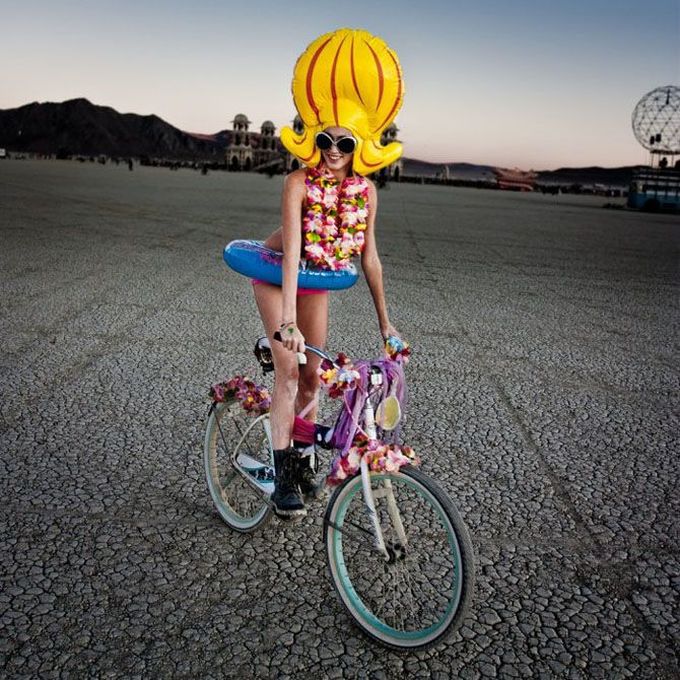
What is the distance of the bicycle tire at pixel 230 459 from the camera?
3223mm

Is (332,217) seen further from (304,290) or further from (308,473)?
(308,473)

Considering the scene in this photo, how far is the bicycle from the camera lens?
238cm

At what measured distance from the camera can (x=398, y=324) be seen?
7113mm

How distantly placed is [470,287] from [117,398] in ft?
18.7

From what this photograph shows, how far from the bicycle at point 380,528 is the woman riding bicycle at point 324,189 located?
0.43ft

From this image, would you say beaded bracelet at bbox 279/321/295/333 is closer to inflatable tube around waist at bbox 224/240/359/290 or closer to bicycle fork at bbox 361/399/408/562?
inflatable tube around waist at bbox 224/240/359/290

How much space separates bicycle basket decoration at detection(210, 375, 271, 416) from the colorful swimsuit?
2.27ft

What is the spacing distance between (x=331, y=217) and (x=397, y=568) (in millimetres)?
1266

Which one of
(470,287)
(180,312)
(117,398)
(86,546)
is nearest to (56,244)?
(180,312)

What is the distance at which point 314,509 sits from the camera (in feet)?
11.3

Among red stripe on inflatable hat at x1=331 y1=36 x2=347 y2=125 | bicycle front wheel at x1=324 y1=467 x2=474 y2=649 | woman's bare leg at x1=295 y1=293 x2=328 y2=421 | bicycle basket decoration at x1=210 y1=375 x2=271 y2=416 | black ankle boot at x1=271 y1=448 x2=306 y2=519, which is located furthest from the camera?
bicycle basket decoration at x1=210 y1=375 x2=271 y2=416

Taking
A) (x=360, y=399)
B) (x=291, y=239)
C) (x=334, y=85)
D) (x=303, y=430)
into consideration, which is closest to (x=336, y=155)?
(x=334, y=85)

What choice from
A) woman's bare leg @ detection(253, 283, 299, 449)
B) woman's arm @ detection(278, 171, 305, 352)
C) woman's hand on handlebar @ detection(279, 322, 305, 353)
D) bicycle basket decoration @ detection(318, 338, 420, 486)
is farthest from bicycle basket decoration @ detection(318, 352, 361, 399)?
woman's bare leg @ detection(253, 283, 299, 449)

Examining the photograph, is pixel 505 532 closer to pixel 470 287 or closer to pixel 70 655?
pixel 70 655
